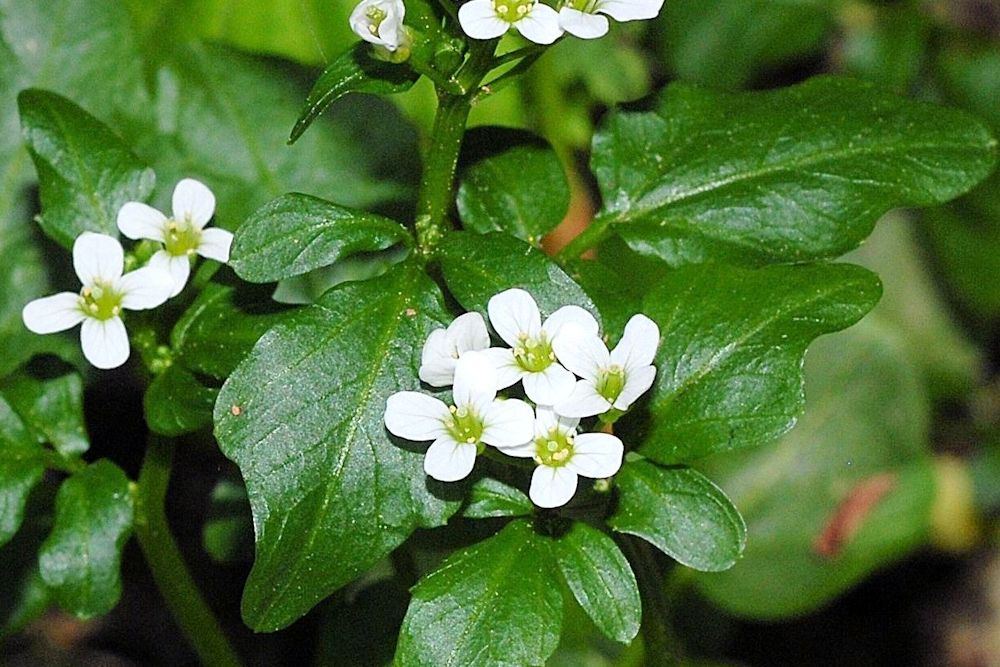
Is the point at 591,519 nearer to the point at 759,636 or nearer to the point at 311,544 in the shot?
the point at 311,544

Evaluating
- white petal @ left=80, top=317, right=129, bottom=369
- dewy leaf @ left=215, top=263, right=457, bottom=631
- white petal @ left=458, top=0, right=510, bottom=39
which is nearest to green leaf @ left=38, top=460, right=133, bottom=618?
white petal @ left=80, top=317, right=129, bottom=369

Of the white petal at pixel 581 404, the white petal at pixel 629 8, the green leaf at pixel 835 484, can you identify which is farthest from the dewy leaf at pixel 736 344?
the green leaf at pixel 835 484

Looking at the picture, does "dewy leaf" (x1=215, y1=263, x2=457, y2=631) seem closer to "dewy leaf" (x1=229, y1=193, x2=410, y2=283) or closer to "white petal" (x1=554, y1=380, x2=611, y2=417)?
"dewy leaf" (x1=229, y1=193, x2=410, y2=283)

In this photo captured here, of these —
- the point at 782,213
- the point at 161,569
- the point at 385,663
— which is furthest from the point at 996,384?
the point at 161,569

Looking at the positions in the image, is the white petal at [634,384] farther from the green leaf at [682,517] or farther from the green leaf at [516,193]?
the green leaf at [516,193]

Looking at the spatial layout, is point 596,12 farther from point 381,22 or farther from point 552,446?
point 552,446

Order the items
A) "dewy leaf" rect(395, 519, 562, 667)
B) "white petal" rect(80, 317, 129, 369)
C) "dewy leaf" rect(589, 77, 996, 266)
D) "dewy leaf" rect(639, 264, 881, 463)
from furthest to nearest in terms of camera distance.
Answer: "dewy leaf" rect(589, 77, 996, 266) → "white petal" rect(80, 317, 129, 369) → "dewy leaf" rect(639, 264, 881, 463) → "dewy leaf" rect(395, 519, 562, 667)

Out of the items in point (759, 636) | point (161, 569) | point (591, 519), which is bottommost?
point (759, 636)
